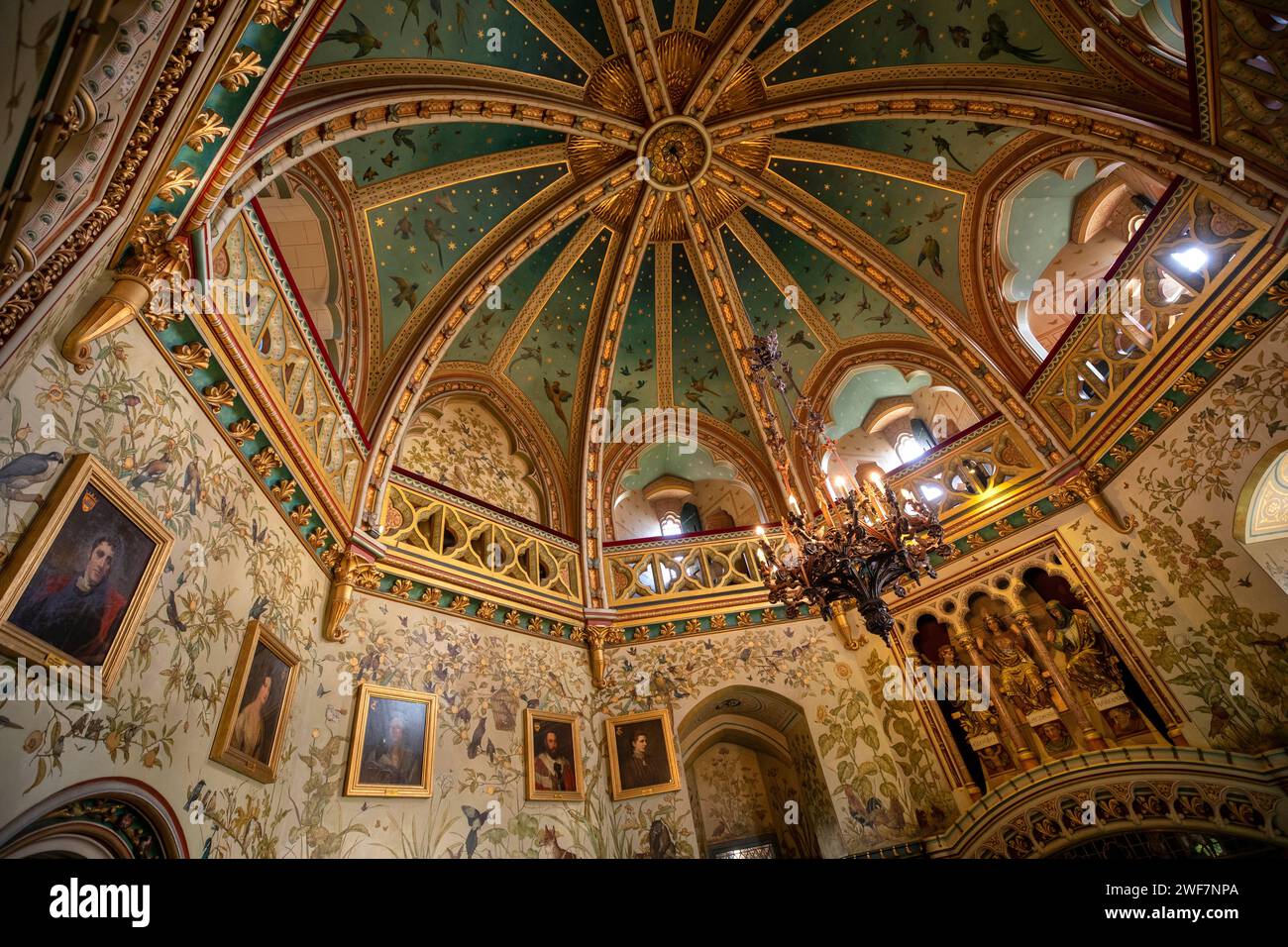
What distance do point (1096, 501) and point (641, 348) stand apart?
8435 millimetres

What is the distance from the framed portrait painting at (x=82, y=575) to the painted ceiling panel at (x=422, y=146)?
5976 mm

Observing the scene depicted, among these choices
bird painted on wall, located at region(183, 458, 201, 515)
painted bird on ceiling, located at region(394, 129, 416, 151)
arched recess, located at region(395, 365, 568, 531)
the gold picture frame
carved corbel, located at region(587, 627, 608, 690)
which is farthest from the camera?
arched recess, located at region(395, 365, 568, 531)

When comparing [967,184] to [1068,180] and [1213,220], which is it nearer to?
[1068,180]

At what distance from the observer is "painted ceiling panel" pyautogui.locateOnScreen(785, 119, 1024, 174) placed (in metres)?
9.91

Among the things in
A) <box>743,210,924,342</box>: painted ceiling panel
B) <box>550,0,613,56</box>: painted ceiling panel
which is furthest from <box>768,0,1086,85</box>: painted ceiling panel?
<box>550,0,613,56</box>: painted ceiling panel

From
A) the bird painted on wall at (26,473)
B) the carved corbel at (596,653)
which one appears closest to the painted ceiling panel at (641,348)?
the carved corbel at (596,653)

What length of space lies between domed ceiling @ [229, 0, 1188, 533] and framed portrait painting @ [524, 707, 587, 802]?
445 cm

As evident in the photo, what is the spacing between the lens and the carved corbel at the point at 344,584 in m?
7.40

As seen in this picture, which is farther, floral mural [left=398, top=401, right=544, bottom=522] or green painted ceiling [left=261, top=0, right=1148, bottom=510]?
floral mural [left=398, top=401, right=544, bottom=522]

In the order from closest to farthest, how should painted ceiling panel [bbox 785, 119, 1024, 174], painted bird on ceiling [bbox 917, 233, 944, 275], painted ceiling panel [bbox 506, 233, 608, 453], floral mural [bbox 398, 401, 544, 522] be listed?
painted ceiling panel [bbox 785, 119, 1024, 174], floral mural [bbox 398, 401, 544, 522], painted bird on ceiling [bbox 917, 233, 944, 275], painted ceiling panel [bbox 506, 233, 608, 453]
